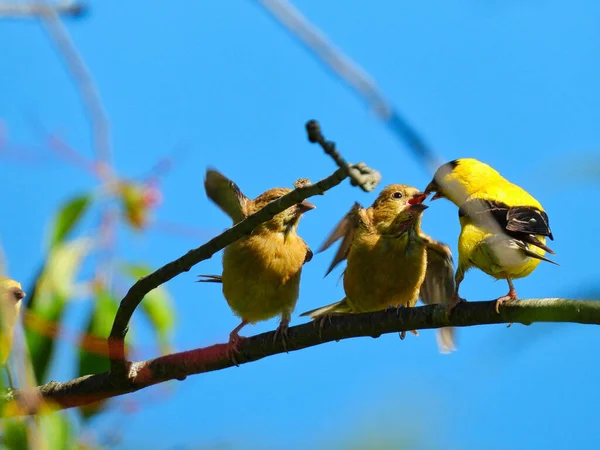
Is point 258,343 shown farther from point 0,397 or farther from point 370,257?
point 0,397

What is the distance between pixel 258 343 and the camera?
17.7 feet

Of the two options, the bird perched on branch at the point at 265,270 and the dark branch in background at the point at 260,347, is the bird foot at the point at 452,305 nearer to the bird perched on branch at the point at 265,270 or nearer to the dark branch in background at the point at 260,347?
the dark branch in background at the point at 260,347

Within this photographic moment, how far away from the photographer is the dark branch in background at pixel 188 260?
129 inches

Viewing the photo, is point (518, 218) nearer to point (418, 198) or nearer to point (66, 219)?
point (418, 198)

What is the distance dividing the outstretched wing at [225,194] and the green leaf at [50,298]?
1240 mm

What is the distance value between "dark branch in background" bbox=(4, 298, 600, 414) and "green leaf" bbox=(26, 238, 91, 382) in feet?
1.71

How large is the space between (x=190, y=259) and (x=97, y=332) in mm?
932

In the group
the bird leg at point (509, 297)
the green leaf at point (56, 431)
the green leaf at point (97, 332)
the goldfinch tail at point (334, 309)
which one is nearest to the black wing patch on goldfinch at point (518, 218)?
the bird leg at point (509, 297)

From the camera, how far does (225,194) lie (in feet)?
19.1

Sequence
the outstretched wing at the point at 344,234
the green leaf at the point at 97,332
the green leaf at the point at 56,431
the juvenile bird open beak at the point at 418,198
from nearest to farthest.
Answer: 1. the green leaf at the point at 56,431
2. the green leaf at the point at 97,332
3. the juvenile bird open beak at the point at 418,198
4. the outstretched wing at the point at 344,234

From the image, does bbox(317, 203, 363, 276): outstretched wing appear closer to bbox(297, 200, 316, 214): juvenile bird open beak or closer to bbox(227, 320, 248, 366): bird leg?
bbox(297, 200, 316, 214): juvenile bird open beak

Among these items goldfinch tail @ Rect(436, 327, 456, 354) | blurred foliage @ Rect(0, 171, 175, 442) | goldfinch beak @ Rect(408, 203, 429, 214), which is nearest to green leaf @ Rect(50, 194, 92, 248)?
blurred foliage @ Rect(0, 171, 175, 442)

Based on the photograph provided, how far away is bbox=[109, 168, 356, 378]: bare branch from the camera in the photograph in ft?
10.7

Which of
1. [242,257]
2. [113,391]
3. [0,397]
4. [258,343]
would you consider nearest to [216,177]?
[242,257]
